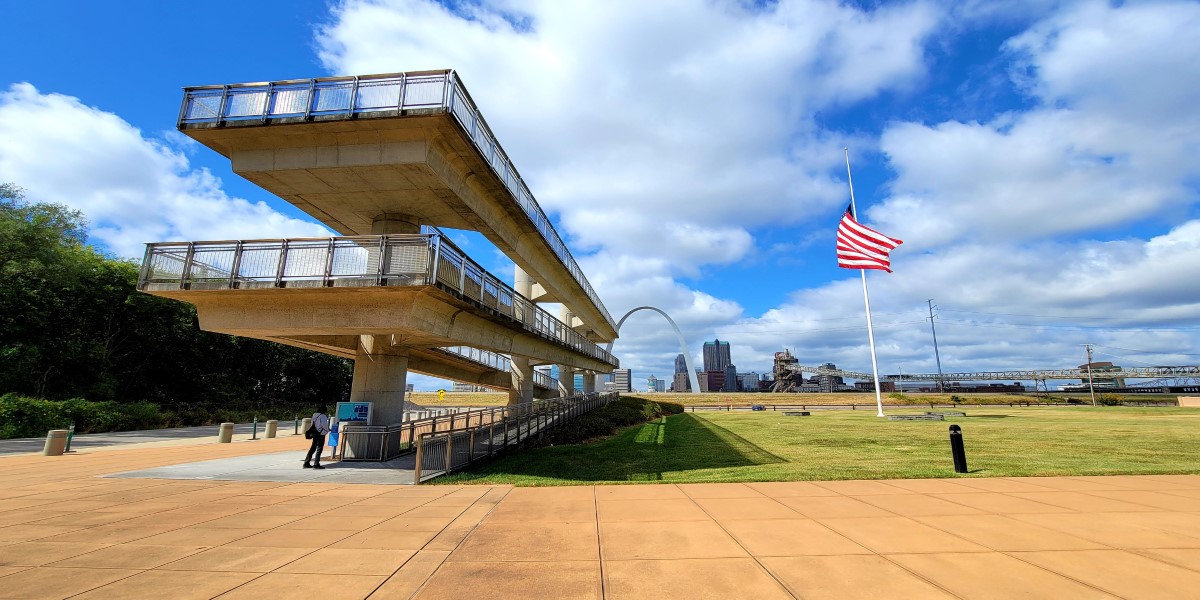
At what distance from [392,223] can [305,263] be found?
4108 millimetres

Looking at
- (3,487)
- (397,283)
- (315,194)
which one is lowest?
(3,487)

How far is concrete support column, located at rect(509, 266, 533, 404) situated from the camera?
3291 centimetres

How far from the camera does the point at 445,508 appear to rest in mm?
8195

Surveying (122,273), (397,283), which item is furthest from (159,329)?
(397,283)

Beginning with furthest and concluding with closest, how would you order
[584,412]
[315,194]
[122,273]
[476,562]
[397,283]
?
1. [122,273]
2. [584,412]
3. [315,194]
4. [397,283]
5. [476,562]

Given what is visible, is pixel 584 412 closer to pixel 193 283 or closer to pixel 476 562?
pixel 193 283

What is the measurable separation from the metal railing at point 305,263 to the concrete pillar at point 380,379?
4.09 meters

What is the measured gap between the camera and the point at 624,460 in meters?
14.0

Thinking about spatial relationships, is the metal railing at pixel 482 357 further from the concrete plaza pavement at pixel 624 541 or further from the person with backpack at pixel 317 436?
the concrete plaza pavement at pixel 624 541

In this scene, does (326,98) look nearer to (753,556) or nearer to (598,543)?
(598,543)

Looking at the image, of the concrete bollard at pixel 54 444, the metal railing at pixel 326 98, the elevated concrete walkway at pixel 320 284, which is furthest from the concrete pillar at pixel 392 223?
the concrete bollard at pixel 54 444

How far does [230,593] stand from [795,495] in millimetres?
8199

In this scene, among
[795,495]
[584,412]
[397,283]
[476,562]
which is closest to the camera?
[476,562]

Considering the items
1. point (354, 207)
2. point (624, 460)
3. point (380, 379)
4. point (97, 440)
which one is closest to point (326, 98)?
point (354, 207)
